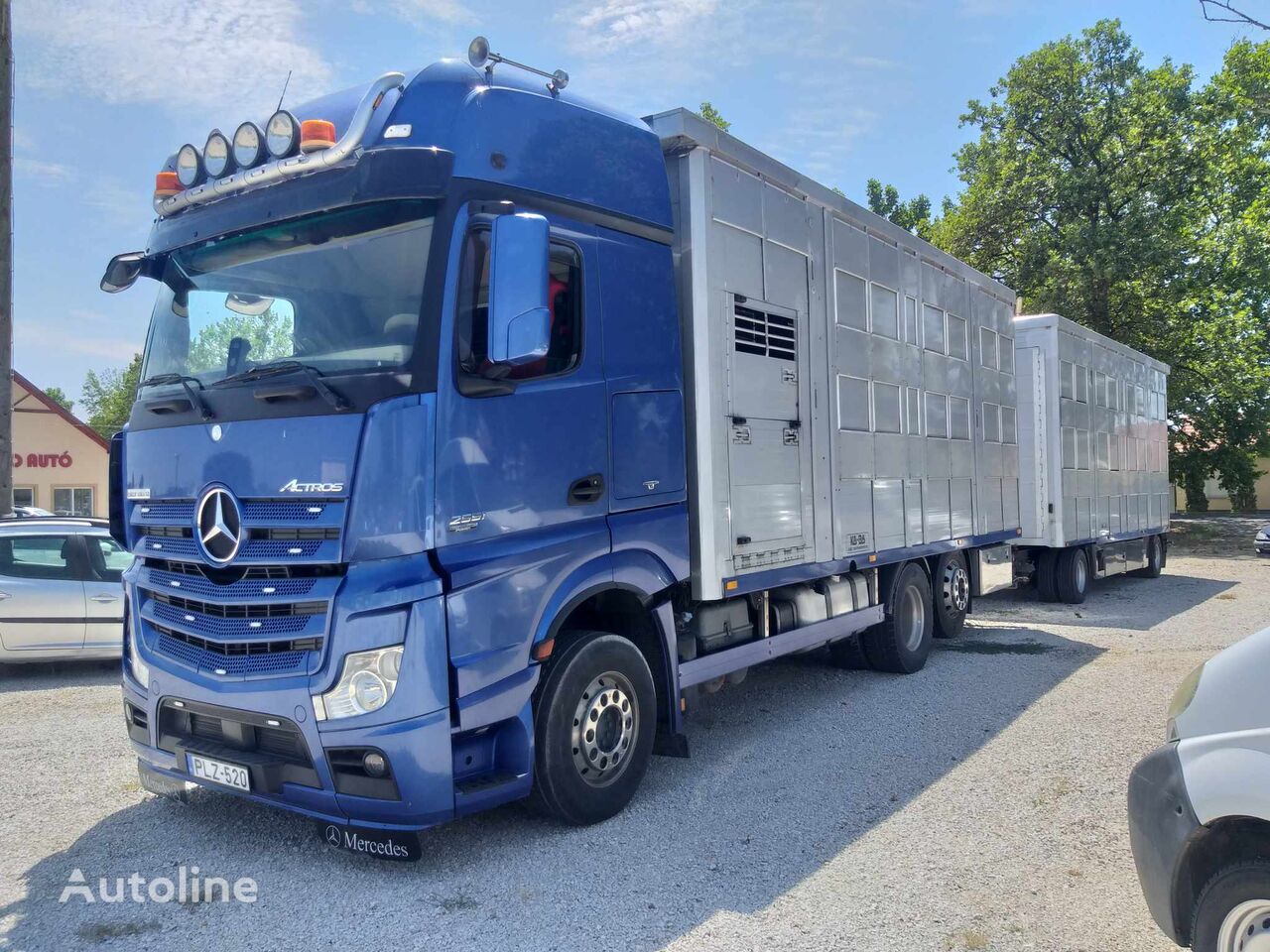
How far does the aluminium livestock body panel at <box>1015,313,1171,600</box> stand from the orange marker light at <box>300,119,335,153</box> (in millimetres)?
10488

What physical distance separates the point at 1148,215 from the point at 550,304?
81.8ft

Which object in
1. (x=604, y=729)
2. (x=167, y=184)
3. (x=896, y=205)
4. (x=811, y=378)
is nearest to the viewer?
(x=604, y=729)

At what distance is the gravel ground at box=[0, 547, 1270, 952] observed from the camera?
3.68 metres

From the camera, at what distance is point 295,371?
161 inches

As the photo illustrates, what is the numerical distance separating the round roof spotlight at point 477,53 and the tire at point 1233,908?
4.26 meters

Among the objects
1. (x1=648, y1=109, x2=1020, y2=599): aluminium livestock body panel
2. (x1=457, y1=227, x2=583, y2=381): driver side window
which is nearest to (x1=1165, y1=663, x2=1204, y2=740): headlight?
(x1=648, y1=109, x2=1020, y2=599): aluminium livestock body panel

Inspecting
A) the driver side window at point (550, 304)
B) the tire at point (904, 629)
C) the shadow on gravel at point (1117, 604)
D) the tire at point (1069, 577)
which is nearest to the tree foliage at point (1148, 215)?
the shadow on gravel at point (1117, 604)

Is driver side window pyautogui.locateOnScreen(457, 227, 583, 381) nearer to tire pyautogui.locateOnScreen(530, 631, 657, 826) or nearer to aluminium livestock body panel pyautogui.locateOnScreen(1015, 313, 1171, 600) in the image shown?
tire pyautogui.locateOnScreen(530, 631, 657, 826)

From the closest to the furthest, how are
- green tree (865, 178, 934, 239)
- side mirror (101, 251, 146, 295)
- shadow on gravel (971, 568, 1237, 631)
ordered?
side mirror (101, 251, 146, 295)
shadow on gravel (971, 568, 1237, 631)
green tree (865, 178, 934, 239)

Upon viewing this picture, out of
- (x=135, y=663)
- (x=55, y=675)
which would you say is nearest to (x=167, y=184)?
(x=135, y=663)

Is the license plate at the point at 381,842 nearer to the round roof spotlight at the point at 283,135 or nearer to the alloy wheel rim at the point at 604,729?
the alloy wheel rim at the point at 604,729

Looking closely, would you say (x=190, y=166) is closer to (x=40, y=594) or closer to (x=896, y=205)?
(x=40, y=594)

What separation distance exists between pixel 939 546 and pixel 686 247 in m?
4.58

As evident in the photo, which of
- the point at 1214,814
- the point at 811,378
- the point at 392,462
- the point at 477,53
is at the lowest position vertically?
the point at 1214,814
